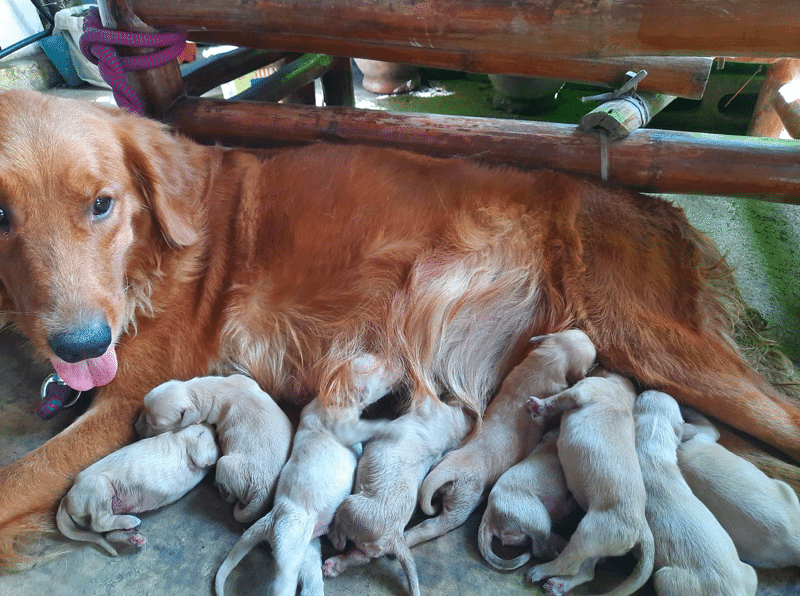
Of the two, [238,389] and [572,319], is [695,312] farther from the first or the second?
[238,389]

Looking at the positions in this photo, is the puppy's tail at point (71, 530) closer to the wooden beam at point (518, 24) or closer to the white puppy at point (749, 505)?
the white puppy at point (749, 505)

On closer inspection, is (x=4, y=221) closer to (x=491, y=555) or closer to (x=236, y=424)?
(x=236, y=424)

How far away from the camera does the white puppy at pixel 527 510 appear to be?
1586 millimetres

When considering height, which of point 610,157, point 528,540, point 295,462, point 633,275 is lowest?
point 528,540

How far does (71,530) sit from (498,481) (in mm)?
1305

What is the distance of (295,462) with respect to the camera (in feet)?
5.62

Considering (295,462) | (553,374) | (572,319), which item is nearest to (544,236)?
(572,319)

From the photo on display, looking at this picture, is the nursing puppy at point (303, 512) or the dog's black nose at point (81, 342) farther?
the dog's black nose at point (81, 342)

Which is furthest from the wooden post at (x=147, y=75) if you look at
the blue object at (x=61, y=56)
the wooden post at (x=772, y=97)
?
the blue object at (x=61, y=56)

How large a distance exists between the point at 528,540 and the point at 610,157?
1.47 metres

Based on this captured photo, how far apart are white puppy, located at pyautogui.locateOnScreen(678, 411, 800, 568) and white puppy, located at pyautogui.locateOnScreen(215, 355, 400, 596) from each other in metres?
1.03

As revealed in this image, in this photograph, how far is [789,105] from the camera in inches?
120

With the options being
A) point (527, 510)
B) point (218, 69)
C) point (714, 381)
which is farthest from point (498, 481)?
point (218, 69)

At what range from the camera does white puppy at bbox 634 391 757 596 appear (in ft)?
4.50
